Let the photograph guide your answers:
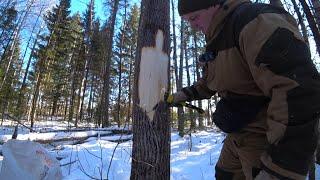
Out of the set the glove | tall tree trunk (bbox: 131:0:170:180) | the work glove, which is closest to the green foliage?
tall tree trunk (bbox: 131:0:170:180)

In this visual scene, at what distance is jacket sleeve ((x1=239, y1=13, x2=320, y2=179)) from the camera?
1.61 metres

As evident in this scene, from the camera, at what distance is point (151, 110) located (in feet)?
11.7

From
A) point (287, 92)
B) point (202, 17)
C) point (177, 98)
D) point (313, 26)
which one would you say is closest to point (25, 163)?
point (177, 98)

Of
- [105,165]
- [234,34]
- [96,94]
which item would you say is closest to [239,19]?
[234,34]

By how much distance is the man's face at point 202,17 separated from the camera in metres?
2.18

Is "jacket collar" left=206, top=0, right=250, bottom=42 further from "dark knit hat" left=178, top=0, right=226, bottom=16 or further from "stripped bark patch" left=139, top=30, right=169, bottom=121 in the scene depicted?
"stripped bark patch" left=139, top=30, right=169, bottom=121

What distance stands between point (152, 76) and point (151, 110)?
34 centimetres

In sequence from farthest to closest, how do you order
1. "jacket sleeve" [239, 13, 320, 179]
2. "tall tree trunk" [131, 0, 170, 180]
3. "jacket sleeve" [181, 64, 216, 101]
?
"tall tree trunk" [131, 0, 170, 180] < "jacket sleeve" [181, 64, 216, 101] < "jacket sleeve" [239, 13, 320, 179]

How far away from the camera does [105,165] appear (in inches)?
226

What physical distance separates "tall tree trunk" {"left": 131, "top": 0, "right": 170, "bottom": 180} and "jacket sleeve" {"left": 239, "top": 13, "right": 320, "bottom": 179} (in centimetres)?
185

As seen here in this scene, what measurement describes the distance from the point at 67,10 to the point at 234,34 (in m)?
27.3

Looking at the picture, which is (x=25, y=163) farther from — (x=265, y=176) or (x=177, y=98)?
(x=265, y=176)

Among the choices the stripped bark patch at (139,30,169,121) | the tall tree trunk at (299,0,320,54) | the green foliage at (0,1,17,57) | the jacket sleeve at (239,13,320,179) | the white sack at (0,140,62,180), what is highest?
the green foliage at (0,1,17,57)

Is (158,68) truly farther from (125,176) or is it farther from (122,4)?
(122,4)
